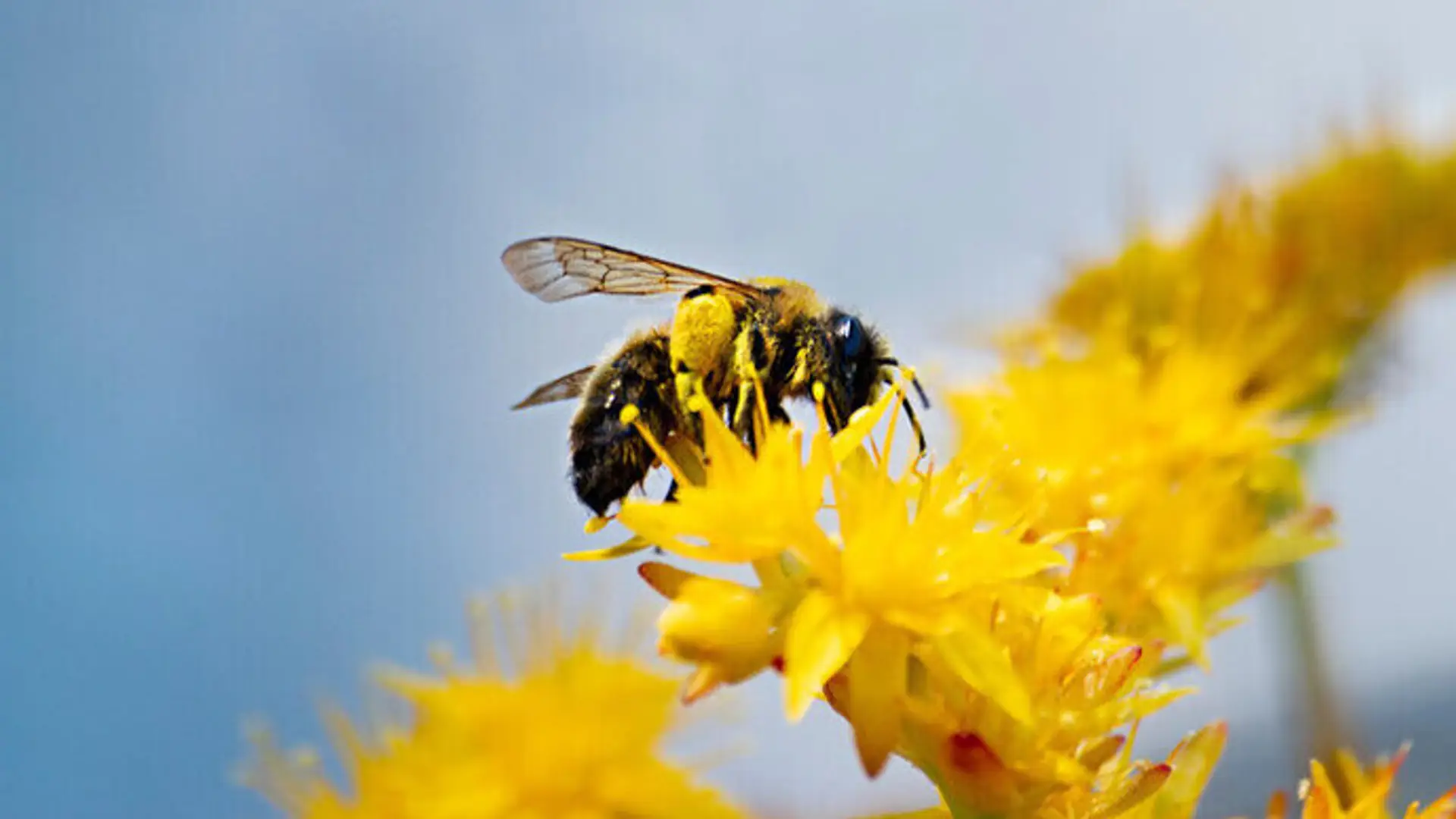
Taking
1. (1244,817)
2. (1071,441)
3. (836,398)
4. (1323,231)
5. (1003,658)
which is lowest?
→ (1244,817)

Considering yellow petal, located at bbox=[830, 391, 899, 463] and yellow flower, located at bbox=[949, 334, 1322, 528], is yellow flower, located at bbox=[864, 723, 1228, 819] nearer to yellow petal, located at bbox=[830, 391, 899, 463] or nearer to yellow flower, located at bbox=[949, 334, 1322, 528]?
yellow petal, located at bbox=[830, 391, 899, 463]

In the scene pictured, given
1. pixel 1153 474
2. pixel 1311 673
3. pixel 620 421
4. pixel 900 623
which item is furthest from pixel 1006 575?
pixel 1311 673

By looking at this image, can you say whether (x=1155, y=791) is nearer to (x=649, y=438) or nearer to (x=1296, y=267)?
(x=649, y=438)

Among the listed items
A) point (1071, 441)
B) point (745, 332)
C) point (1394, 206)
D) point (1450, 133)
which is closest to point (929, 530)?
point (745, 332)

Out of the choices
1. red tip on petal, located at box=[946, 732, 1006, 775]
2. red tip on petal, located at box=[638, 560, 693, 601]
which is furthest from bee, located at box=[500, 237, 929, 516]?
red tip on petal, located at box=[946, 732, 1006, 775]

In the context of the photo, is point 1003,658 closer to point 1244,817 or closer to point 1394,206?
point 1244,817
